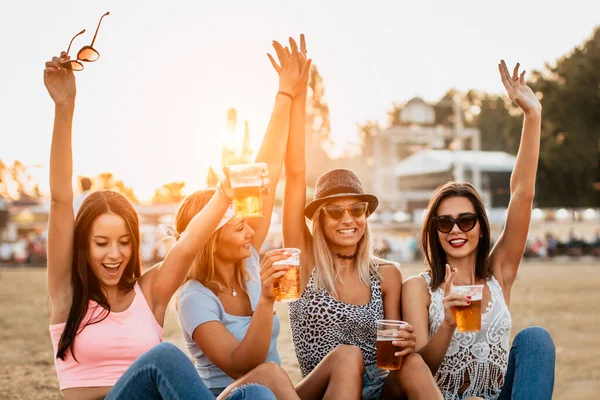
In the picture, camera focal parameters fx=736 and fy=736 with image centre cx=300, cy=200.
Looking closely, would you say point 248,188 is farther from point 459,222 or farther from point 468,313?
point 459,222

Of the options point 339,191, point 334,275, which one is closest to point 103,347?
point 334,275

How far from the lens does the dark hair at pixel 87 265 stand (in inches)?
141

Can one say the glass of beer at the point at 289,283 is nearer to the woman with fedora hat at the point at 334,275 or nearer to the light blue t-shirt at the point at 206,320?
the light blue t-shirt at the point at 206,320

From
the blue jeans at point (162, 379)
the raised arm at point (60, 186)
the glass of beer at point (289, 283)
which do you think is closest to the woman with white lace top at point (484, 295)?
the glass of beer at point (289, 283)

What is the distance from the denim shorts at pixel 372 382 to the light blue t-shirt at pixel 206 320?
582 mm

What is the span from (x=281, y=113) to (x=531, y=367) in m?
2.07

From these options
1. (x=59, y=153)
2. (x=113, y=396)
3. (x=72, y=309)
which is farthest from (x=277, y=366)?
(x=59, y=153)

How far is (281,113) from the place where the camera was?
4.58m

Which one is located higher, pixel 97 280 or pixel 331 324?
pixel 97 280

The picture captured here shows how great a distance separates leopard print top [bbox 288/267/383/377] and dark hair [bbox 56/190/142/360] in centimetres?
110

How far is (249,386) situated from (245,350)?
24cm

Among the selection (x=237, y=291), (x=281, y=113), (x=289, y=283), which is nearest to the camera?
(x=289, y=283)

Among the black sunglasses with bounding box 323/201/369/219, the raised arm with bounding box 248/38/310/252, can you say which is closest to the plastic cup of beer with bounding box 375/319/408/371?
the black sunglasses with bounding box 323/201/369/219

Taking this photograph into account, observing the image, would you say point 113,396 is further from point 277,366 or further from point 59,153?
point 59,153
